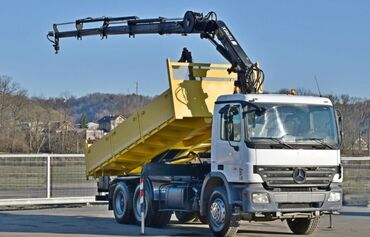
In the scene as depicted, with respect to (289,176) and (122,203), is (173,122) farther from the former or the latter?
(122,203)

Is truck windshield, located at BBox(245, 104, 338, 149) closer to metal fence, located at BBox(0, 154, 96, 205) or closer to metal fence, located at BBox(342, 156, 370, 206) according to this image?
metal fence, located at BBox(342, 156, 370, 206)

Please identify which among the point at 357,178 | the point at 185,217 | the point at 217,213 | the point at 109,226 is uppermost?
the point at 357,178

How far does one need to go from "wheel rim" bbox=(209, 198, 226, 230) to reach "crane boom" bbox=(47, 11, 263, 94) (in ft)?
9.12

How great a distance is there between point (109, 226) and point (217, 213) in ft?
12.8

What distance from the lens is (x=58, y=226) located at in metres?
18.4

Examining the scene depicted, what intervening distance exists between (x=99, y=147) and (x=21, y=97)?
249 feet

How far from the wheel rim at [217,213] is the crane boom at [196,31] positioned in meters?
2.78

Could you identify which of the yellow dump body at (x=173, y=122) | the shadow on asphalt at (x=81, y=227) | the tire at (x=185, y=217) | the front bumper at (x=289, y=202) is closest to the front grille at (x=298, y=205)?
the front bumper at (x=289, y=202)

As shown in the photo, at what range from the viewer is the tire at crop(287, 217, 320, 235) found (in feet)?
54.2

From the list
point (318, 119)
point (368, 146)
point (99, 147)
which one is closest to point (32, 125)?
point (368, 146)

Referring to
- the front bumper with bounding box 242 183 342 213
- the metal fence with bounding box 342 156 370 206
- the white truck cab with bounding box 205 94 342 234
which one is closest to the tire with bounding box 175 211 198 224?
the white truck cab with bounding box 205 94 342 234

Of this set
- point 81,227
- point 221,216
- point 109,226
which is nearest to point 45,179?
point 109,226

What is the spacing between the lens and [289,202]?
48.9 feet

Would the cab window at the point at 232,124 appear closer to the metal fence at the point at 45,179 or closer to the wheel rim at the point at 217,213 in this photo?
the wheel rim at the point at 217,213
